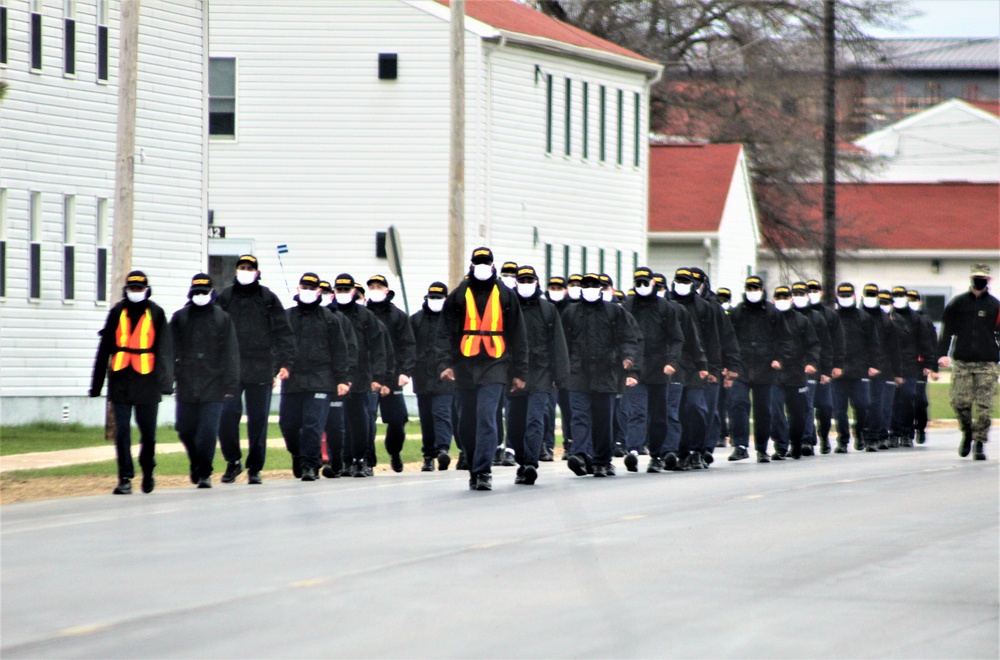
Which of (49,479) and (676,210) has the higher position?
(676,210)

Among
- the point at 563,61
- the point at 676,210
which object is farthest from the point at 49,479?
the point at 676,210

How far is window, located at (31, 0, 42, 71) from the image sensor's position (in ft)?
80.9

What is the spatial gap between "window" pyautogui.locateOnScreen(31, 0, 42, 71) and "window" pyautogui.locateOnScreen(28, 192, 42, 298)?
1826 millimetres

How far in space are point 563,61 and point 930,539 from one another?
25634mm

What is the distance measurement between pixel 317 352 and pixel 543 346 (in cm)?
217

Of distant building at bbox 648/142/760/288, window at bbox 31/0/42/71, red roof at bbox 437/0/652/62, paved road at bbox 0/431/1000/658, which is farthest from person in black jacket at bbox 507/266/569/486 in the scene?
distant building at bbox 648/142/760/288

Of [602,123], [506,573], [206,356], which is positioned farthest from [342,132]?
[506,573]

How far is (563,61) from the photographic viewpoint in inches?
1427

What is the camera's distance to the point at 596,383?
55.5 feet

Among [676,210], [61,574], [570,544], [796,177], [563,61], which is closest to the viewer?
[61,574]

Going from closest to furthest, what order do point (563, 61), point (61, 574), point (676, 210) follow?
point (61, 574), point (563, 61), point (676, 210)

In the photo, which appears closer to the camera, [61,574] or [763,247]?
[61,574]

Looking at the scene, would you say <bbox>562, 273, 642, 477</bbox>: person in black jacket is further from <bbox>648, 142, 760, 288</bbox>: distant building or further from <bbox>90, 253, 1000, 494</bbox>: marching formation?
<bbox>648, 142, 760, 288</bbox>: distant building

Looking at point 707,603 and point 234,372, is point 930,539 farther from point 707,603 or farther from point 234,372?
point 234,372
